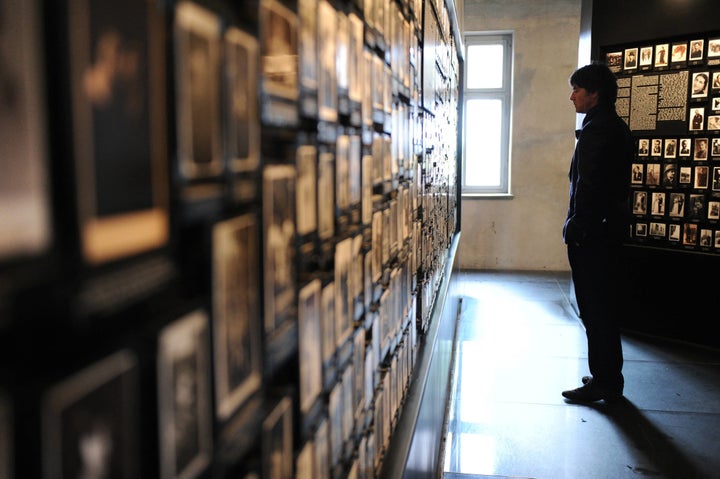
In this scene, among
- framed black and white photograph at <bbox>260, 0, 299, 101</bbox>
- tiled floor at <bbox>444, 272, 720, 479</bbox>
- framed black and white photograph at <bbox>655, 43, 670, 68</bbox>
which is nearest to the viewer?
framed black and white photograph at <bbox>260, 0, 299, 101</bbox>

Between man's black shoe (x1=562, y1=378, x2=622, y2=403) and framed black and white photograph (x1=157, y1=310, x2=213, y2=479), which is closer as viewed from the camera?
framed black and white photograph (x1=157, y1=310, x2=213, y2=479)

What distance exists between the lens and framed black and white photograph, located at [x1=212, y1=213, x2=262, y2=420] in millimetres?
416

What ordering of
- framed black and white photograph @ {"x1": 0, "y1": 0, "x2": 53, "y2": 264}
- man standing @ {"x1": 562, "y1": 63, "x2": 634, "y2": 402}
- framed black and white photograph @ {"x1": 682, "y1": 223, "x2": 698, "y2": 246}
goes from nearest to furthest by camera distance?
framed black and white photograph @ {"x1": 0, "y1": 0, "x2": 53, "y2": 264} → man standing @ {"x1": 562, "y1": 63, "x2": 634, "y2": 402} → framed black and white photograph @ {"x1": 682, "y1": 223, "x2": 698, "y2": 246}

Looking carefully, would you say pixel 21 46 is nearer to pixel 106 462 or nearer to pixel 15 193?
pixel 15 193

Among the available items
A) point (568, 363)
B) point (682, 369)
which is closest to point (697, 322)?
point (682, 369)

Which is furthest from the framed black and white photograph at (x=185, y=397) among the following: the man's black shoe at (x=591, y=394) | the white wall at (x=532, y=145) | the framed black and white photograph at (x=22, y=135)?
the white wall at (x=532, y=145)

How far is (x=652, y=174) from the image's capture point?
5.21m

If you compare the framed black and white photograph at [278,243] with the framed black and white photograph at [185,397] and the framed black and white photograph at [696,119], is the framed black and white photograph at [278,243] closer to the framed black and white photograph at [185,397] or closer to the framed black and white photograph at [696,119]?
the framed black and white photograph at [185,397]

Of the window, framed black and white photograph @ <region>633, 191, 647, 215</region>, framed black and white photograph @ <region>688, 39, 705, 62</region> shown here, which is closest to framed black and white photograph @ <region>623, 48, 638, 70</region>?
framed black and white photograph @ <region>688, 39, 705, 62</region>

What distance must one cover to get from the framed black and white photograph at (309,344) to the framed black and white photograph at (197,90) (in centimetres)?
25

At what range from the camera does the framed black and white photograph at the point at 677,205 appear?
5012 mm

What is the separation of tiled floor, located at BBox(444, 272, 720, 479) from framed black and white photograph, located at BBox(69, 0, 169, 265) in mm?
2721

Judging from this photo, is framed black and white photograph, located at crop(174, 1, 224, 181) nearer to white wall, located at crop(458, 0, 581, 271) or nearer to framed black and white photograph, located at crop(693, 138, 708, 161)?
framed black and white photograph, located at crop(693, 138, 708, 161)

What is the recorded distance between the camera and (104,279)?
0.98 feet
